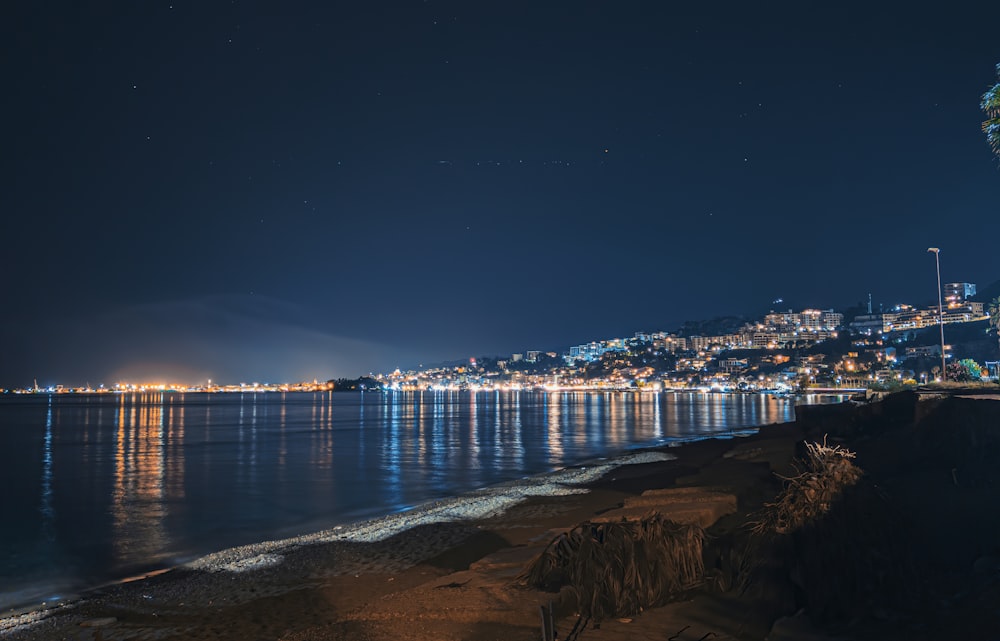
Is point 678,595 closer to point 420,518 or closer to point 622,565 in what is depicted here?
point 622,565

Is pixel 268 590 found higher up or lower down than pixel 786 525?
lower down

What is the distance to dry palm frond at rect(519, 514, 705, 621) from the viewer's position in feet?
25.4

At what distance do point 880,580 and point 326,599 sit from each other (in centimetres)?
789

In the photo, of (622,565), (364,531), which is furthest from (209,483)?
(622,565)

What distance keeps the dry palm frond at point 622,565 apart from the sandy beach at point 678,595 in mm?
176

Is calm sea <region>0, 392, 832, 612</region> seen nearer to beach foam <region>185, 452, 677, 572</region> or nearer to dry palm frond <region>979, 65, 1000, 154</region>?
beach foam <region>185, 452, 677, 572</region>

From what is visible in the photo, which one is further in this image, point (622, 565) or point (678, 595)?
point (678, 595)

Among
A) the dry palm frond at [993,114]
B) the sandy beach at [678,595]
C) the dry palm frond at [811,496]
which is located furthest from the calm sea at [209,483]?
the dry palm frond at [993,114]

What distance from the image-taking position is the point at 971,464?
14.6 metres

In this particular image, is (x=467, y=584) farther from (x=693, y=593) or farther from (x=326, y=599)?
(x=693, y=593)

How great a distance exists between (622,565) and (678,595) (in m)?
0.84

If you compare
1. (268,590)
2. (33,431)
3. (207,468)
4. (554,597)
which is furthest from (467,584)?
(33,431)

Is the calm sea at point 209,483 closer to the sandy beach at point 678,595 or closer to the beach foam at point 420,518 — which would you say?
the beach foam at point 420,518

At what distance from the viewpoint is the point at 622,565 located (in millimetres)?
7934
